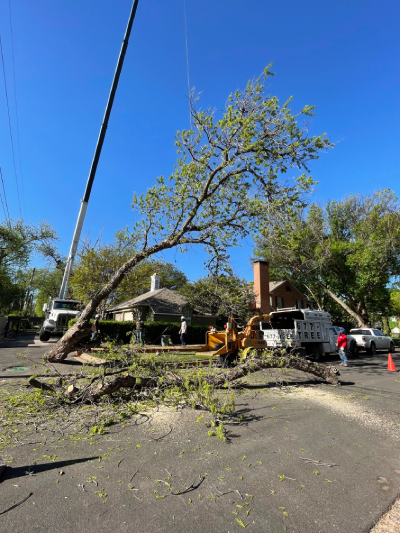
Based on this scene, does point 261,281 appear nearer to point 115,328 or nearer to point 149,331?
point 149,331

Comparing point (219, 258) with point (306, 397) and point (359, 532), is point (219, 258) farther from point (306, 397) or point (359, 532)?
point (359, 532)

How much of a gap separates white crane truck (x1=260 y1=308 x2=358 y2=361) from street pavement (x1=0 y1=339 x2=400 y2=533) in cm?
825

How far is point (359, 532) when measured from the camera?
8.24ft

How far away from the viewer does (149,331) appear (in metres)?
20.4

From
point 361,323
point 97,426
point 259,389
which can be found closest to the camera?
point 97,426

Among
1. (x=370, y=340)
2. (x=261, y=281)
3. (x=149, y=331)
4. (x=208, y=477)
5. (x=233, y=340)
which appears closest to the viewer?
(x=208, y=477)

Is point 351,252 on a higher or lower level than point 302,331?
higher

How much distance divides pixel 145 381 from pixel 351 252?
85.1 ft

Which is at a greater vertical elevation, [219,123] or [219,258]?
[219,123]

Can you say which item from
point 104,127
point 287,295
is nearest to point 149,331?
point 104,127

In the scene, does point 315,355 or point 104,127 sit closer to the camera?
point 104,127

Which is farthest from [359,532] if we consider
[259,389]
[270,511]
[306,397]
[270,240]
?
[270,240]

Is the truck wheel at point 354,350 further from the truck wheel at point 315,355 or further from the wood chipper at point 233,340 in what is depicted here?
the wood chipper at point 233,340

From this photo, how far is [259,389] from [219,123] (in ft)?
30.3
